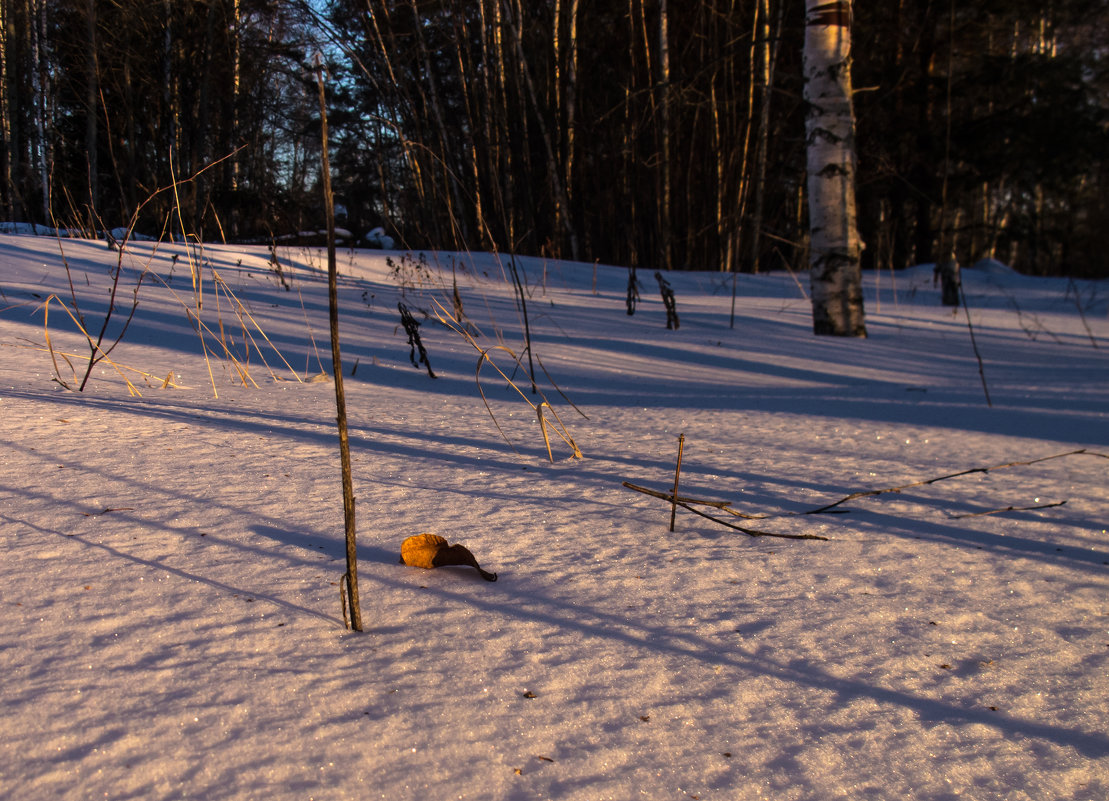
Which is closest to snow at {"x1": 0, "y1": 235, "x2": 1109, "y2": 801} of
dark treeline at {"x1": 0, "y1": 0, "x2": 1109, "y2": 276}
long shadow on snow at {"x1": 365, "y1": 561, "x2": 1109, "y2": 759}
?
long shadow on snow at {"x1": 365, "y1": 561, "x2": 1109, "y2": 759}

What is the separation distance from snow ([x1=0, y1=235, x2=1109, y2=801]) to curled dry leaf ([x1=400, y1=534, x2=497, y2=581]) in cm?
3

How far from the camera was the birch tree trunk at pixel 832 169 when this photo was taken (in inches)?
198

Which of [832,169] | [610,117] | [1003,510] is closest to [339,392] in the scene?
[1003,510]

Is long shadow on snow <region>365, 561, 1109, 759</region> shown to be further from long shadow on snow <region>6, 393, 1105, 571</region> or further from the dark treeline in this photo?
the dark treeline

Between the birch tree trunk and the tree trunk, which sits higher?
the tree trunk

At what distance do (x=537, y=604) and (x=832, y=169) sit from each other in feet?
15.8

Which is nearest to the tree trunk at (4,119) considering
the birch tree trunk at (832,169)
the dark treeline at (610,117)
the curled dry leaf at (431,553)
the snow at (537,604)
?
the dark treeline at (610,117)

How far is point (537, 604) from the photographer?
48.3 inches

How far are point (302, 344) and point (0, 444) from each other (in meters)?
2.05

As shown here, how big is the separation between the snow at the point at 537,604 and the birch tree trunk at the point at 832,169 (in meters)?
2.46

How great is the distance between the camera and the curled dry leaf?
1.31 metres

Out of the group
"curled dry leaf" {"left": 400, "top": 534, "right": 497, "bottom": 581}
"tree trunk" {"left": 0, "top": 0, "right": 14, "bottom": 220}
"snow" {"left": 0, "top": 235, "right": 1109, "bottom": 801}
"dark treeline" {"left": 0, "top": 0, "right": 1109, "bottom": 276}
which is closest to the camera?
"snow" {"left": 0, "top": 235, "right": 1109, "bottom": 801}

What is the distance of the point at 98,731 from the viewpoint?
835 millimetres

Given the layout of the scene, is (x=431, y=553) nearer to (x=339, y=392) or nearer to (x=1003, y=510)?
(x=339, y=392)
